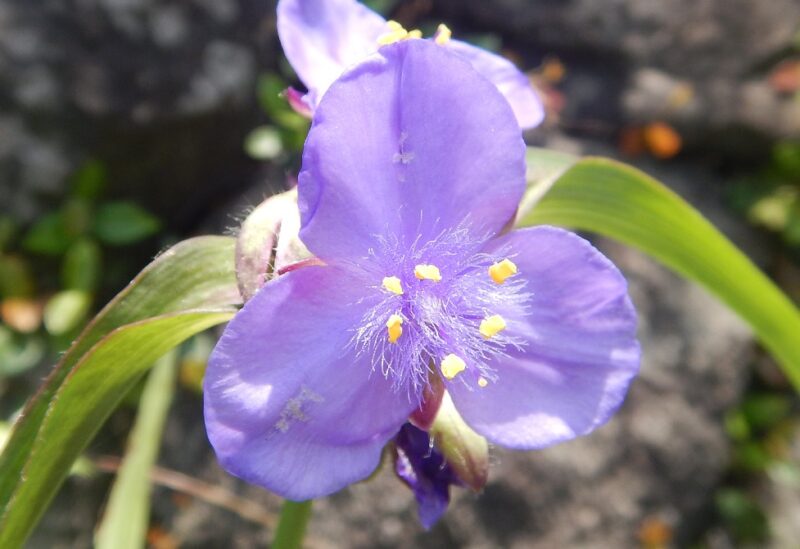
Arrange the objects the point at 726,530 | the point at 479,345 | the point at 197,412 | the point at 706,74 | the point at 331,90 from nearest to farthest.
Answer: the point at 331,90
the point at 479,345
the point at 197,412
the point at 726,530
the point at 706,74

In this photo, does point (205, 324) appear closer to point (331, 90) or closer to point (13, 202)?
point (331, 90)

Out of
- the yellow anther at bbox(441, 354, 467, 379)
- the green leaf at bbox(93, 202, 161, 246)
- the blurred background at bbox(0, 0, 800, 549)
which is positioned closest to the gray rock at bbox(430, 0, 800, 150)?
the blurred background at bbox(0, 0, 800, 549)

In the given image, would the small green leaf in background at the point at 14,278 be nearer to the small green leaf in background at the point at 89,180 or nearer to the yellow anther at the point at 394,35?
the small green leaf in background at the point at 89,180

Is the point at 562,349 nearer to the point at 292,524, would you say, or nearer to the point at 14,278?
the point at 292,524

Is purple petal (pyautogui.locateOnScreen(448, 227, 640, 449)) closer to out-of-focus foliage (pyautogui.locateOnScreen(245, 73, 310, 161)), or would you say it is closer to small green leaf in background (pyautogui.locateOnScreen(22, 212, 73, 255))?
out-of-focus foliage (pyautogui.locateOnScreen(245, 73, 310, 161))

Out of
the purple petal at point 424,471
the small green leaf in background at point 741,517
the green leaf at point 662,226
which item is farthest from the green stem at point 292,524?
the small green leaf in background at point 741,517

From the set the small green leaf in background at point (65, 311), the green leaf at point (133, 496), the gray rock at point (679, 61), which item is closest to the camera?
the green leaf at point (133, 496)

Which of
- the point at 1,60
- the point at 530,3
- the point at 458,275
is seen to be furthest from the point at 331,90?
the point at 530,3
